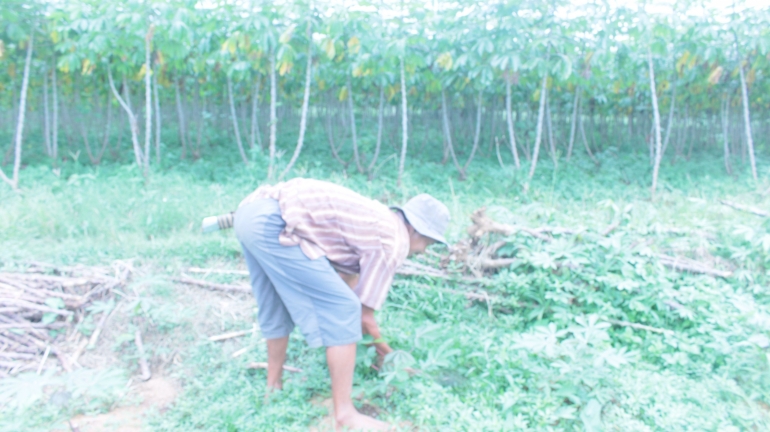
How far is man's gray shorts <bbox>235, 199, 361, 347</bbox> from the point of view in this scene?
2402 mm

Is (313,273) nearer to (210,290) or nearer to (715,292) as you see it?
(210,290)

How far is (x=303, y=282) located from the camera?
2.43 meters

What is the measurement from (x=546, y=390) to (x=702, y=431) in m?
0.67

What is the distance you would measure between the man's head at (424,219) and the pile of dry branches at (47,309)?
80.1 inches

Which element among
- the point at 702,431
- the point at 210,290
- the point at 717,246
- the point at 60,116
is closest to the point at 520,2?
the point at 717,246

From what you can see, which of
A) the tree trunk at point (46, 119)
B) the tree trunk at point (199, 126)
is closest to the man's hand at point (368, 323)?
the tree trunk at point (199, 126)

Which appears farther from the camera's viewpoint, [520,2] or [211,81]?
[211,81]

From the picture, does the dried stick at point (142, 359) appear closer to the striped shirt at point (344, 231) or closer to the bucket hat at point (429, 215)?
the striped shirt at point (344, 231)

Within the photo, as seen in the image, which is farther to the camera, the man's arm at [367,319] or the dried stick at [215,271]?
the dried stick at [215,271]

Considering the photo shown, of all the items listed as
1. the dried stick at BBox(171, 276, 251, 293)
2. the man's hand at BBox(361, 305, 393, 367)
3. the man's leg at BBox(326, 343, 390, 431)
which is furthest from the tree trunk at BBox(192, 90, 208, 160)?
the man's leg at BBox(326, 343, 390, 431)

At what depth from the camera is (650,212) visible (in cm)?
488

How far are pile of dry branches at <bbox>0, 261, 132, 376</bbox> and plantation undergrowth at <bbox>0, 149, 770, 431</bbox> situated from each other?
11.6 inches

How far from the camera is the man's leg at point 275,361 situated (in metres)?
2.84

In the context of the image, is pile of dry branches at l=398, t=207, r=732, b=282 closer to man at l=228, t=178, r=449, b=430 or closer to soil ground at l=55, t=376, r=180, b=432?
man at l=228, t=178, r=449, b=430
